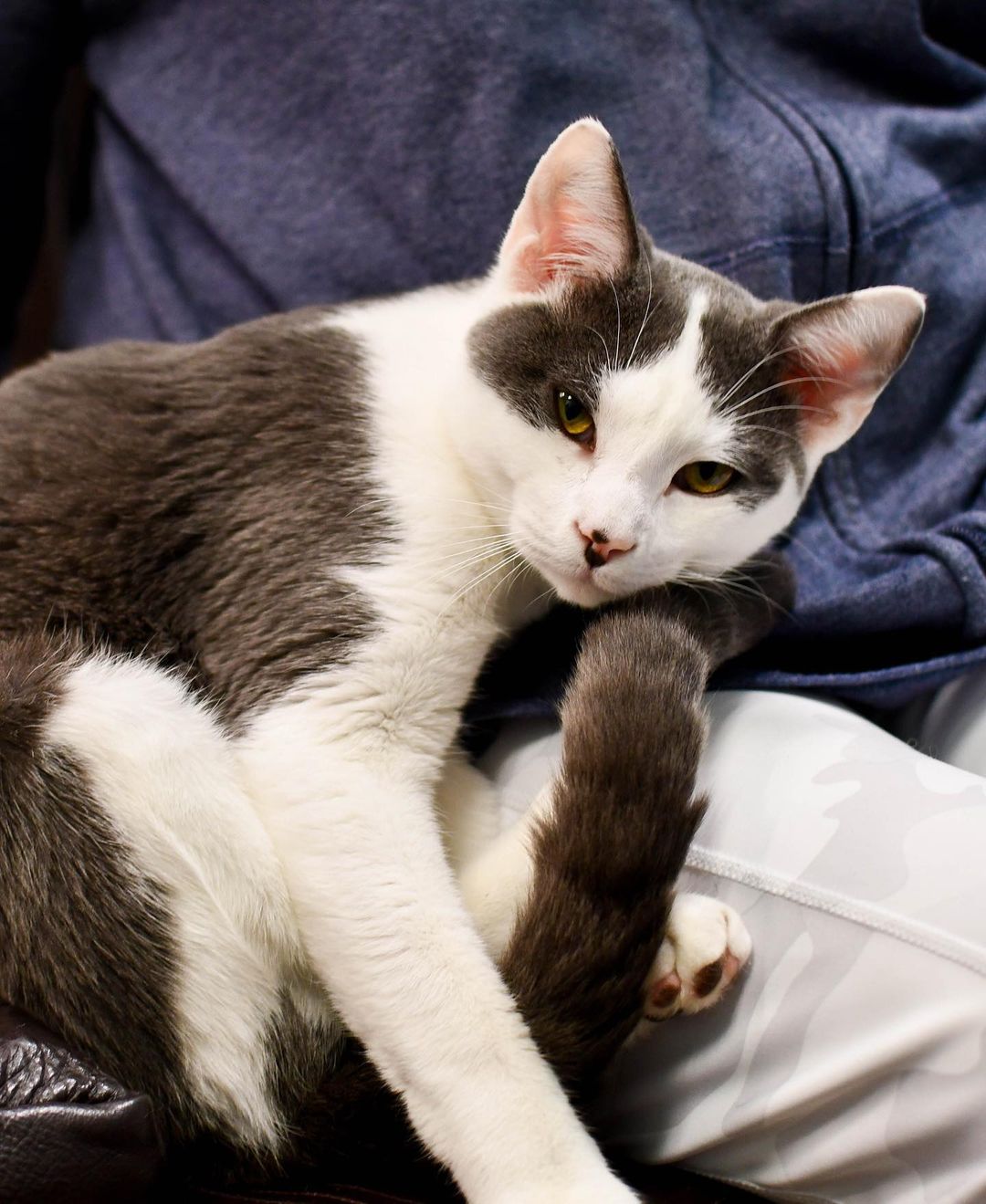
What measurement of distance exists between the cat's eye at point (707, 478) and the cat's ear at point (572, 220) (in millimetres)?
236

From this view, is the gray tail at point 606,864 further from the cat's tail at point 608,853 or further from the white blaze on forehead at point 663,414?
the white blaze on forehead at point 663,414

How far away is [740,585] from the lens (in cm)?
119

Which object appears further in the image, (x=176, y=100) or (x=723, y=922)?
(x=176, y=100)

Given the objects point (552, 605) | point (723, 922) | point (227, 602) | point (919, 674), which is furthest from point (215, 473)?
point (919, 674)

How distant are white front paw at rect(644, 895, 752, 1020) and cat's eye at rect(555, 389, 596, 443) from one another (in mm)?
498

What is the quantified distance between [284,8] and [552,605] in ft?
3.21

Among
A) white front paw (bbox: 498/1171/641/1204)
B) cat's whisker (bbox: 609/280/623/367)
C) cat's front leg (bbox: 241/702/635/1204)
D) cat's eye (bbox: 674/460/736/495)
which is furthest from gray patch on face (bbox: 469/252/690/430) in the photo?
white front paw (bbox: 498/1171/641/1204)

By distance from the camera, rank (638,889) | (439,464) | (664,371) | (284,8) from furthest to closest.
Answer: (284,8), (439,464), (664,371), (638,889)

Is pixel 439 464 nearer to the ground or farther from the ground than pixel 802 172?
nearer to the ground

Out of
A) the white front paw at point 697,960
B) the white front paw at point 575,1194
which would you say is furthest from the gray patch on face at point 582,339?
the white front paw at point 575,1194

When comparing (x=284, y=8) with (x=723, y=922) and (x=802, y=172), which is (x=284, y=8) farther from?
(x=723, y=922)

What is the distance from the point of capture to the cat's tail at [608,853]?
91 centimetres

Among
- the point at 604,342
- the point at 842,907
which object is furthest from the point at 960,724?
the point at 604,342

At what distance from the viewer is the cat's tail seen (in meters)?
0.91
